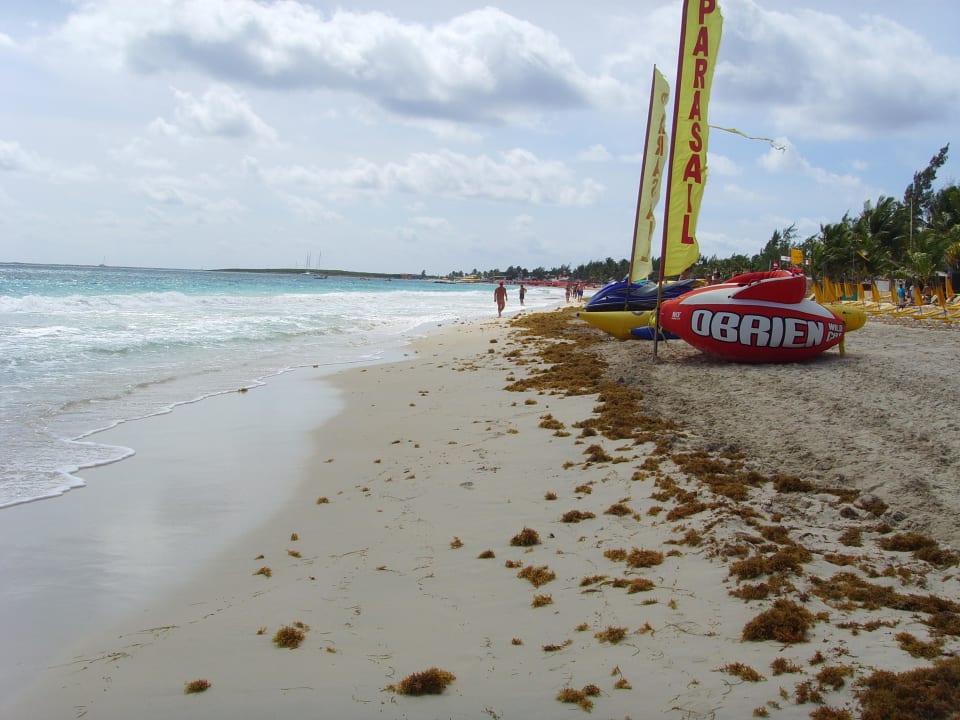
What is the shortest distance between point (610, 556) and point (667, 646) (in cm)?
111

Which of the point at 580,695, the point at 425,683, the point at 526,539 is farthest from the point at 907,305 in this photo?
the point at 425,683

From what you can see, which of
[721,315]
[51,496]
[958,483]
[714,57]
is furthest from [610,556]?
[714,57]

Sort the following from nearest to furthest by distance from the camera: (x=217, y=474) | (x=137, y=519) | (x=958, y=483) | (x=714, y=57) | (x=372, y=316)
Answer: (x=958, y=483), (x=137, y=519), (x=217, y=474), (x=714, y=57), (x=372, y=316)

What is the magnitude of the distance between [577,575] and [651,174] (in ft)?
48.9

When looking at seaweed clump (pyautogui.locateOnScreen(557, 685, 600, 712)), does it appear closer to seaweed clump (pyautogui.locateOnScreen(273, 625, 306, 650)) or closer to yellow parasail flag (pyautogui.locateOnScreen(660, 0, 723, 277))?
seaweed clump (pyautogui.locateOnScreen(273, 625, 306, 650))

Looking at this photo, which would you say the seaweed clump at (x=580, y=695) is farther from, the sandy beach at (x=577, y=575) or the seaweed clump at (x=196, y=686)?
the seaweed clump at (x=196, y=686)

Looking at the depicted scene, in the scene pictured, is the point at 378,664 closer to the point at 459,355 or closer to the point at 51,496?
the point at 51,496

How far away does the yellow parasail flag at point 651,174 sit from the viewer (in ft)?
56.0

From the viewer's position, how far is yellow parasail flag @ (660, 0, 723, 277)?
10.8 m

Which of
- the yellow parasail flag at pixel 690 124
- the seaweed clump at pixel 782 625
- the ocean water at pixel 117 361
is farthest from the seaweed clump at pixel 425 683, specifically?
the yellow parasail flag at pixel 690 124

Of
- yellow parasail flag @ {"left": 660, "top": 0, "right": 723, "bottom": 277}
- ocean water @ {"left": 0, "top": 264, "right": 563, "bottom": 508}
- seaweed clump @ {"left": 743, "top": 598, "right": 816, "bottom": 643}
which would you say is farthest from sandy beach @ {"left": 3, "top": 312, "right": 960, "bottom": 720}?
yellow parasail flag @ {"left": 660, "top": 0, "right": 723, "bottom": 277}

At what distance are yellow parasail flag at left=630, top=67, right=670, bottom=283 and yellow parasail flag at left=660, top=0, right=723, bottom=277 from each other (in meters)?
6.15

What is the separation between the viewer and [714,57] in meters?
10.9

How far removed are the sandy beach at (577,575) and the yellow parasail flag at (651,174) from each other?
977 cm
